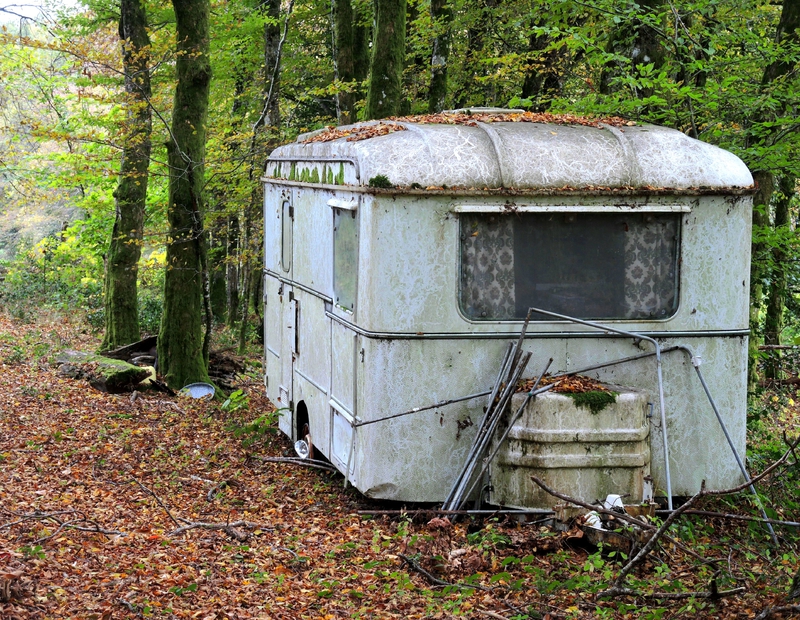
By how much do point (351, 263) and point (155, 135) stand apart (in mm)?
11959

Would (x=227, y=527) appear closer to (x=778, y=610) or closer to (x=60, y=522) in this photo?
(x=60, y=522)

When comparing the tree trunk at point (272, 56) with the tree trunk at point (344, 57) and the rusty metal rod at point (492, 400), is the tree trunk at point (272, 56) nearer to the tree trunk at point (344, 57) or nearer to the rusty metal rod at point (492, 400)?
the tree trunk at point (344, 57)

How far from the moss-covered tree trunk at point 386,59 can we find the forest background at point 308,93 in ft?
0.07

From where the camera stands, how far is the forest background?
901 centimetres

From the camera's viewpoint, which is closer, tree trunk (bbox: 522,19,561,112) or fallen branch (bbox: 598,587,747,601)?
fallen branch (bbox: 598,587,747,601)

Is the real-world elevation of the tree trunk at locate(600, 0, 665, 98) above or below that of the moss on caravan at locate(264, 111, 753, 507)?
above

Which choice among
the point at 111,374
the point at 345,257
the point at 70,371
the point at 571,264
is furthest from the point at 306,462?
the point at 70,371

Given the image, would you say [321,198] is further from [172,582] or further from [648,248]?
[172,582]

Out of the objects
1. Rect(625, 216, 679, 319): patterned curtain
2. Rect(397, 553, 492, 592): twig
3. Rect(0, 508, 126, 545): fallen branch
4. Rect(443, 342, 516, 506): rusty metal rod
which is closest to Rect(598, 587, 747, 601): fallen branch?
Rect(397, 553, 492, 592): twig

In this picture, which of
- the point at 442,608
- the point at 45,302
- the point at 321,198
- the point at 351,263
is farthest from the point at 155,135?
the point at 442,608

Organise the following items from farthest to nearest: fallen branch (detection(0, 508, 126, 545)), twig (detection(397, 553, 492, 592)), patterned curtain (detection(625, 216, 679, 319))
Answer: patterned curtain (detection(625, 216, 679, 319))
fallen branch (detection(0, 508, 126, 545))
twig (detection(397, 553, 492, 592))

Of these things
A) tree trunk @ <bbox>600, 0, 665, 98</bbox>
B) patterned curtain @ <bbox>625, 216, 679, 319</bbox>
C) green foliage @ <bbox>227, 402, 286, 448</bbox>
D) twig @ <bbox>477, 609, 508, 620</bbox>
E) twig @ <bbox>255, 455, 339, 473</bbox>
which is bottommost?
green foliage @ <bbox>227, 402, 286, 448</bbox>

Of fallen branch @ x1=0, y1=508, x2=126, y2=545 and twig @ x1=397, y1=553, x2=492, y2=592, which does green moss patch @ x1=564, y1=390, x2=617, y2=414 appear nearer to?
twig @ x1=397, y1=553, x2=492, y2=592

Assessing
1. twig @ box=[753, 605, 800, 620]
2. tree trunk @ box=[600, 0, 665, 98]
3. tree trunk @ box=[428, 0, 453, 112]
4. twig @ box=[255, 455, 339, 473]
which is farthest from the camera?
tree trunk @ box=[428, 0, 453, 112]
